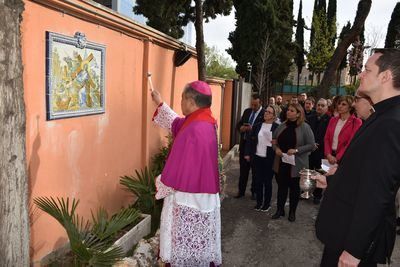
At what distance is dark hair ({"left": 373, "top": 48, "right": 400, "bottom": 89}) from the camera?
2.03 metres

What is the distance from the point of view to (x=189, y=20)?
32.4 feet

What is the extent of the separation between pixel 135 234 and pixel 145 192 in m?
0.90

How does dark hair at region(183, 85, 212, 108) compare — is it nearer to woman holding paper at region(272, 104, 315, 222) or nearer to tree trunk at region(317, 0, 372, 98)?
woman holding paper at region(272, 104, 315, 222)

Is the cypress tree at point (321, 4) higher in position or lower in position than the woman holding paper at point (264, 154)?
higher

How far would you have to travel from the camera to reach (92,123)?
418 centimetres

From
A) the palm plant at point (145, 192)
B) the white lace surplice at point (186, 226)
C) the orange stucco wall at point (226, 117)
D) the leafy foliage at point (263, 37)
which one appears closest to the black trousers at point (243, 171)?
the palm plant at point (145, 192)

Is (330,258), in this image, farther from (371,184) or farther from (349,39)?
(349,39)

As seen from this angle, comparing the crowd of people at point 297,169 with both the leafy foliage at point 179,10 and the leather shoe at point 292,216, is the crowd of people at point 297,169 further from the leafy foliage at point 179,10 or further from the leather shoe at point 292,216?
the leafy foliage at point 179,10

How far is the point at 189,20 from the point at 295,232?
6.57 m

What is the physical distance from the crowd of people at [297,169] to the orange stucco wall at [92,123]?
32.1 inches

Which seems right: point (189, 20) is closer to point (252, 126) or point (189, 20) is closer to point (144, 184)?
point (252, 126)

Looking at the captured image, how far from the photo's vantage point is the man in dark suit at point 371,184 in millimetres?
1865

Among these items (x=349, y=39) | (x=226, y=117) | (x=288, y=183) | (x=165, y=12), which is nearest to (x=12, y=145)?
(x=288, y=183)

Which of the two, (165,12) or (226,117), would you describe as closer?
(165,12)
